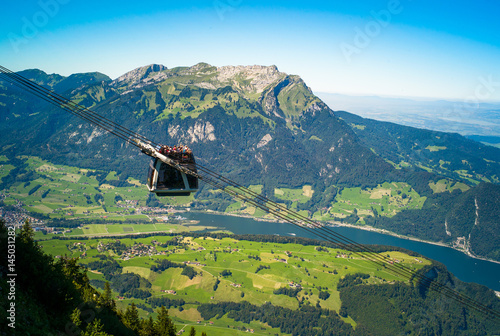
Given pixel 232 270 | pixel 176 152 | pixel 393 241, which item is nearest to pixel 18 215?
pixel 232 270

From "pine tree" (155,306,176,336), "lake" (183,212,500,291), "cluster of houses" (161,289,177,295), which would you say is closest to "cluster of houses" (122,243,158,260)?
"cluster of houses" (161,289,177,295)

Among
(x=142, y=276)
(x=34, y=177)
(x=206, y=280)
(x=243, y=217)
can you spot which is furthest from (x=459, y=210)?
(x=34, y=177)

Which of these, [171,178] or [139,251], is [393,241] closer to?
[139,251]

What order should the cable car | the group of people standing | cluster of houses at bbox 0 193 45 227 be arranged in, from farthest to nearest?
cluster of houses at bbox 0 193 45 227, the cable car, the group of people standing

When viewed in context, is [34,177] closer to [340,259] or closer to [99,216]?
[99,216]

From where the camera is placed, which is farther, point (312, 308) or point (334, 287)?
point (334, 287)

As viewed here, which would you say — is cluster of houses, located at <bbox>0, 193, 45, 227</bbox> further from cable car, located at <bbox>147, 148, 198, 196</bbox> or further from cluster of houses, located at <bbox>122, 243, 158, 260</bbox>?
cable car, located at <bbox>147, 148, 198, 196</bbox>

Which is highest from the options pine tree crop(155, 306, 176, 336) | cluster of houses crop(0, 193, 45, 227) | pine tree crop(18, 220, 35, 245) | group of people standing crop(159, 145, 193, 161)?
group of people standing crop(159, 145, 193, 161)

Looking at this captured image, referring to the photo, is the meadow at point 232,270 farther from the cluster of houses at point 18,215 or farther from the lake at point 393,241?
the lake at point 393,241
